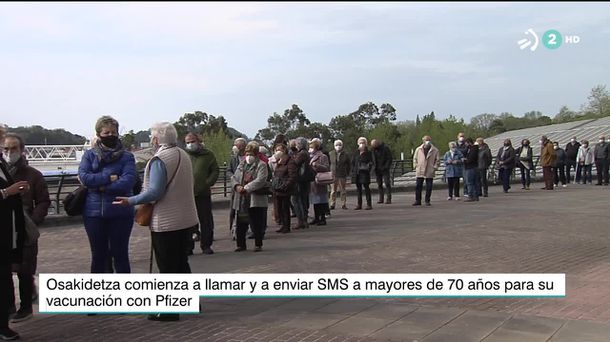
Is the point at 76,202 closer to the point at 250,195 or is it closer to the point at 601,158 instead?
the point at 250,195

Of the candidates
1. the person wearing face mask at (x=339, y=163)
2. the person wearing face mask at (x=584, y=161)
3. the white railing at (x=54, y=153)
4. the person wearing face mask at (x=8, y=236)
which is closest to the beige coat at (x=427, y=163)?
the person wearing face mask at (x=339, y=163)

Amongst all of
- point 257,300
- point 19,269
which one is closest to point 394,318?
point 257,300

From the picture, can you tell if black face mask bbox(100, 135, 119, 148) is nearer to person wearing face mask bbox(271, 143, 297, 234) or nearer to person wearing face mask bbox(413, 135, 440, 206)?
person wearing face mask bbox(271, 143, 297, 234)

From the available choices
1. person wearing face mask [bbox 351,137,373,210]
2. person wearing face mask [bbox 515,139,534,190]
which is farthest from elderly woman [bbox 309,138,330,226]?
person wearing face mask [bbox 515,139,534,190]

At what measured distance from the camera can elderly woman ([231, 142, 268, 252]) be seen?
8359 mm

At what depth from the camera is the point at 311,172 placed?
10.9m

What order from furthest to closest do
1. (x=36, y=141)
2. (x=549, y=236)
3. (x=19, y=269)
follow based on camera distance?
(x=36, y=141) → (x=549, y=236) → (x=19, y=269)

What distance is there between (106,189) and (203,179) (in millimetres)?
3155

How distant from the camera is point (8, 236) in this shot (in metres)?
4.86

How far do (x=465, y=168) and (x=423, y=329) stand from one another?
37.5 feet

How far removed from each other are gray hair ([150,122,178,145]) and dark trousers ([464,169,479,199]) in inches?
466

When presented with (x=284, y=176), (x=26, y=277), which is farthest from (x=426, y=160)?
(x=26, y=277)

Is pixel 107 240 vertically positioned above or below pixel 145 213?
below

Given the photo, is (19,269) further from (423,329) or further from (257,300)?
(423,329)
